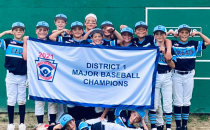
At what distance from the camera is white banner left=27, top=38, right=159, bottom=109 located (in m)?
5.94

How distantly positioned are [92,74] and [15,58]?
127 cm

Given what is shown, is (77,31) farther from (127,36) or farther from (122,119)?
(122,119)

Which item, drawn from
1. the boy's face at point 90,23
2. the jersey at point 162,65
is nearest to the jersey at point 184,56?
the jersey at point 162,65

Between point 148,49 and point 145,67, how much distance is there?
0.28 meters

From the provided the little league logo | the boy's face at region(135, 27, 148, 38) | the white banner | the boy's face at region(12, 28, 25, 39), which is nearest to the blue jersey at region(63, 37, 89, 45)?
the white banner

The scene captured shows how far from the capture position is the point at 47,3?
24.4 feet

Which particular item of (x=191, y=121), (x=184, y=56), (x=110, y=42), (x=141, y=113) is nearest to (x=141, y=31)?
(x=110, y=42)

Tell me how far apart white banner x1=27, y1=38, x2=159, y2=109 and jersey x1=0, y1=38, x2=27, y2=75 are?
14 centimetres

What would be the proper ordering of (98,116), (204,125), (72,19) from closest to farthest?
(98,116) → (204,125) → (72,19)

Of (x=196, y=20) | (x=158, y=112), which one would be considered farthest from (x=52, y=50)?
(x=196, y=20)

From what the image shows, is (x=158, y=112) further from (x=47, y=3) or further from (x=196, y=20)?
(x=47, y=3)

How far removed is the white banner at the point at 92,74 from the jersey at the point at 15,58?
0.45 ft

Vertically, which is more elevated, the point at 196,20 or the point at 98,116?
the point at 196,20

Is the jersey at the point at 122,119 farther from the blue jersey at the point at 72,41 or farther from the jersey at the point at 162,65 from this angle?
the blue jersey at the point at 72,41
